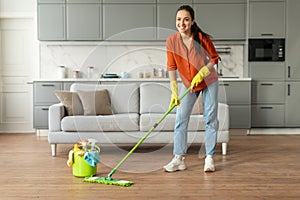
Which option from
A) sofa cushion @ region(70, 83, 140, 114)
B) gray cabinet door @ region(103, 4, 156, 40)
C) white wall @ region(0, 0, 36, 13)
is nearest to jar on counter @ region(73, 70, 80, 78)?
gray cabinet door @ region(103, 4, 156, 40)

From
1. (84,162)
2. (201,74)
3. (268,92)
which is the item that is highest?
(201,74)

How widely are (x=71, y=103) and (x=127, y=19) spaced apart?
2067 mm

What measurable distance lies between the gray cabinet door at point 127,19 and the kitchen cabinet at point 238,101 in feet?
4.30

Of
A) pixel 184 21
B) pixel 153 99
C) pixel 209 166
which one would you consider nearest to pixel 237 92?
pixel 153 99

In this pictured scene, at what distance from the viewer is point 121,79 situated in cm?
606

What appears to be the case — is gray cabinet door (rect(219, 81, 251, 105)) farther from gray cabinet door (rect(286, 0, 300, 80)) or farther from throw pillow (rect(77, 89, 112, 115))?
throw pillow (rect(77, 89, 112, 115))

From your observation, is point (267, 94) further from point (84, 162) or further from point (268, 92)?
point (84, 162)

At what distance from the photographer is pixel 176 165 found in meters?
3.64

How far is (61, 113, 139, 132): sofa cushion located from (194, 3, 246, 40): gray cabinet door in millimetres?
2390

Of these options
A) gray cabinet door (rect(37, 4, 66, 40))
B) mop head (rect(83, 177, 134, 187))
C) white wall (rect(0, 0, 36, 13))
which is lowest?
mop head (rect(83, 177, 134, 187))

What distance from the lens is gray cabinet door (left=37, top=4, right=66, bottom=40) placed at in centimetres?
622

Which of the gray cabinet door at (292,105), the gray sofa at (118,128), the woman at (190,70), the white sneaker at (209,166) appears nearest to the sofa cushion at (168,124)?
the gray sofa at (118,128)

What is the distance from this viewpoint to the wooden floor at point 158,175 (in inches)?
115

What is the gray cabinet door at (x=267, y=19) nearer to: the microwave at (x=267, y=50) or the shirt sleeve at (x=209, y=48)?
the microwave at (x=267, y=50)
